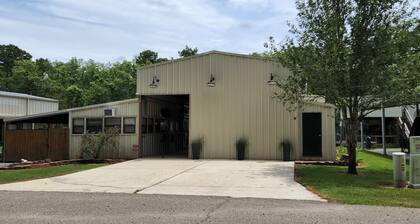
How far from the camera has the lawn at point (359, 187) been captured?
9.96m

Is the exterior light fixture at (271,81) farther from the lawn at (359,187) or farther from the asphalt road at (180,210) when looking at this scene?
the asphalt road at (180,210)

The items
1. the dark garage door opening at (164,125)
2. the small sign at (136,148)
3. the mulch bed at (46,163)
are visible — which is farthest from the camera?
the dark garage door opening at (164,125)

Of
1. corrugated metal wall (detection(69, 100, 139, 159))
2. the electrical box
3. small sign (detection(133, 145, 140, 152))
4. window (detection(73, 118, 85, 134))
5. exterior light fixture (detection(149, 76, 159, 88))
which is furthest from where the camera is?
window (detection(73, 118, 85, 134))

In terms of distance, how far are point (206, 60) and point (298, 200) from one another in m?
12.0

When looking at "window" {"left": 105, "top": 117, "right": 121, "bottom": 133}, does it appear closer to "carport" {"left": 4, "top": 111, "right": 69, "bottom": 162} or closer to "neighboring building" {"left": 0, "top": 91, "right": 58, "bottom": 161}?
"carport" {"left": 4, "top": 111, "right": 69, "bottom": 162}

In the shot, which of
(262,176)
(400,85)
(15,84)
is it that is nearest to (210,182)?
(262,176)

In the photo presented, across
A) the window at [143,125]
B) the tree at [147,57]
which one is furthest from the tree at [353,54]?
the tree at [147,57]

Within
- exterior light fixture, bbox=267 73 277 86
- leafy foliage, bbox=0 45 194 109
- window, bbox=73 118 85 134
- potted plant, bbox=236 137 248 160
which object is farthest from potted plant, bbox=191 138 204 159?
leafy foliage, bbox=0 45 194 109

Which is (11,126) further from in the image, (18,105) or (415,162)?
(415,162)

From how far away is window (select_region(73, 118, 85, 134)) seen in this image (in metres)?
22.6

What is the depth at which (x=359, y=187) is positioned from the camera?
1209 centimetres

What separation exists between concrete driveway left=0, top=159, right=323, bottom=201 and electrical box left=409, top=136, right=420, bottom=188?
2894 millimetres

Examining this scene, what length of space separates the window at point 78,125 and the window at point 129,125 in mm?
2115

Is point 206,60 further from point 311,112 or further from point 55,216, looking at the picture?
point 55,216
